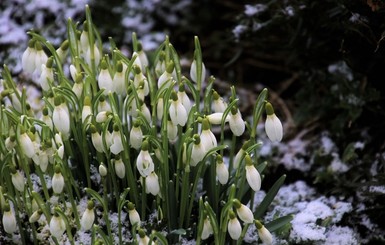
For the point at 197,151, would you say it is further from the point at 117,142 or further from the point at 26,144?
the point at 26,144

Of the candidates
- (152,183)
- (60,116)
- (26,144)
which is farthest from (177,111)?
(26,144)

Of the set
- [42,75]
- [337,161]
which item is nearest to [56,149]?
[42,75]

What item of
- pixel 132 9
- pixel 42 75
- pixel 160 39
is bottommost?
pixel 42 75

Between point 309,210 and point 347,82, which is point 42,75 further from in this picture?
point 347,82

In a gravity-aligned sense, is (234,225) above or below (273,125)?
below

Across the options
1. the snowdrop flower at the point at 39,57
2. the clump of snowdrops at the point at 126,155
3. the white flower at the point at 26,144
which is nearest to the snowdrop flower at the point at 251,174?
the clump of snowdrops at the point at 126,155

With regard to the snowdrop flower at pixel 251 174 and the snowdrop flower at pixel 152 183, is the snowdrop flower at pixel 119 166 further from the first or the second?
the snowdrop flower at pixel 251 174

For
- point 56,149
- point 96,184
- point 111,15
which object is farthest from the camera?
point 111,15

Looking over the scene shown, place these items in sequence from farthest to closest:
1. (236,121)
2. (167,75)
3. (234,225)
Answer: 1. (167,75)
2. (236,121)
3. (234,225)

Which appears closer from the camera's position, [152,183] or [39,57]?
[152,183]
